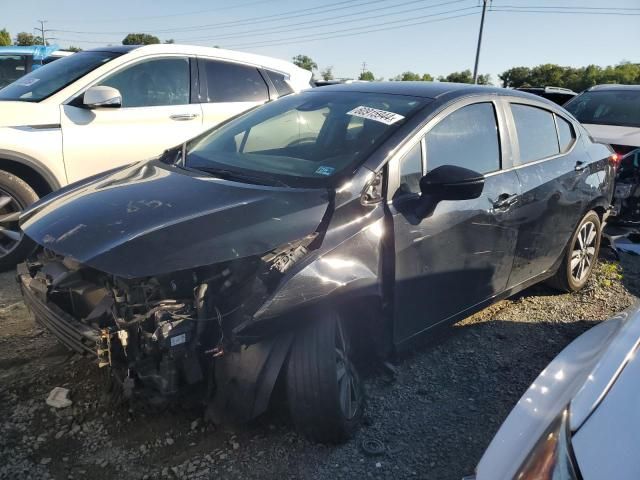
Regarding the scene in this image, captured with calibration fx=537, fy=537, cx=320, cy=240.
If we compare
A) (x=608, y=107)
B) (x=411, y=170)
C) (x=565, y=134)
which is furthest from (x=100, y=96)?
(x=608, y=107)

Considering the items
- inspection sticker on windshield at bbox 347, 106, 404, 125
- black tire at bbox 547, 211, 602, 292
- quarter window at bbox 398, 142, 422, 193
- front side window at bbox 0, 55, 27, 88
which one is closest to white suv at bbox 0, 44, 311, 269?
inspection sticker on windshield at bbox 347, 106, 404, 125

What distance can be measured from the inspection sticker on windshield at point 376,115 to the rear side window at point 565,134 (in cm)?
174

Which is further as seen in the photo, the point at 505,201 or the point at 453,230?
the point at 505,201

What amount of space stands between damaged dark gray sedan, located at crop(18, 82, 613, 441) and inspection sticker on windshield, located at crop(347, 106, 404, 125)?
11 millimetres

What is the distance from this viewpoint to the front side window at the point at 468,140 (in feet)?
9.73

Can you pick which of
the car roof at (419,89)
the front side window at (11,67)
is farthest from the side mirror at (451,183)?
the front side window at (11,67)

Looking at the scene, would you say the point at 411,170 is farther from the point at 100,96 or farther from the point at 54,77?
the point at 54,77

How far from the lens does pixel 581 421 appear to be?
1.33m

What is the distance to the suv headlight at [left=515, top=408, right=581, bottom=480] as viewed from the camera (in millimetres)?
1240

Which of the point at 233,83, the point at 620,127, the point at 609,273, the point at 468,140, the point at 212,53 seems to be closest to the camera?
the point at 468,140

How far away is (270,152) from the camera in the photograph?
10.3ft

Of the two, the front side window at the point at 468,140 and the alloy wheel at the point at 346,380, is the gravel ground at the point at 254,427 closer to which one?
the alloy wheel at the point at 346,380

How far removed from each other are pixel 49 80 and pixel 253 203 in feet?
10.8

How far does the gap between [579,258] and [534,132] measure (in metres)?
1.30
